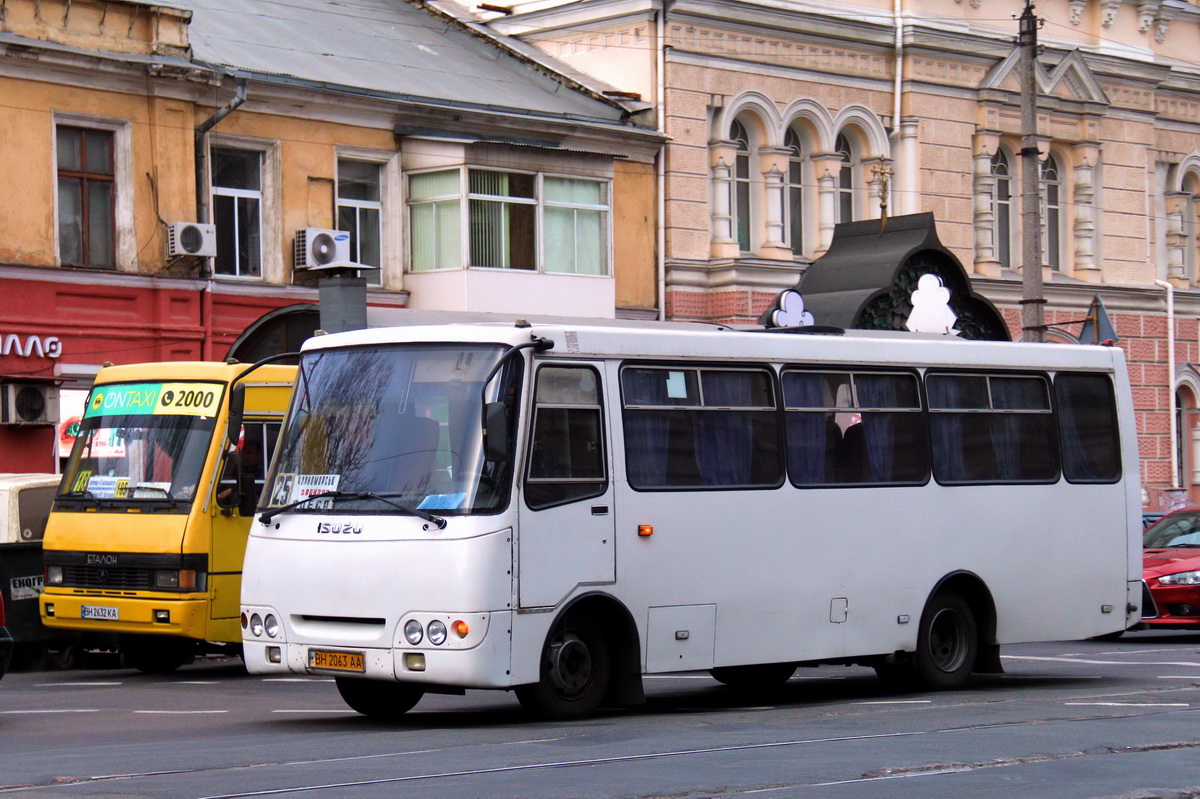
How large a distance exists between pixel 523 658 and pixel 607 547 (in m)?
1.05

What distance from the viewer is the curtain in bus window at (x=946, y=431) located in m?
15.2

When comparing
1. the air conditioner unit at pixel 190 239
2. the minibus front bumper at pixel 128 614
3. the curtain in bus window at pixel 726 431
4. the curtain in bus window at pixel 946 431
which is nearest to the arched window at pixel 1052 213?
the air conditioner unit at pixel 190 239

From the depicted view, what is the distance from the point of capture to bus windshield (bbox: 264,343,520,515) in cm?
1223

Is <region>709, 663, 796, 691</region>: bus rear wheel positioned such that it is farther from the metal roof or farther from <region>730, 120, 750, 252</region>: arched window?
<region>730, 120, 750, 252</region>: arched window

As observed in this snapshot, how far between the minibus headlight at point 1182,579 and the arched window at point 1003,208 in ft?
Result: 60.9

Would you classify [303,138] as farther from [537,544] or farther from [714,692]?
[537,544]

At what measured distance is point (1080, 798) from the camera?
8984 millimetres

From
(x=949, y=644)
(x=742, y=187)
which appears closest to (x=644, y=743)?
(x=949, y=644)

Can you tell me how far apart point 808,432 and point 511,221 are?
1813 centimetres

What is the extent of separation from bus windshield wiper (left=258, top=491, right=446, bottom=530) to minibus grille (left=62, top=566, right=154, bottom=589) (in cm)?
493

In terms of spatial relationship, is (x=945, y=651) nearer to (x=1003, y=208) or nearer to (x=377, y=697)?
(x=377, y=697)

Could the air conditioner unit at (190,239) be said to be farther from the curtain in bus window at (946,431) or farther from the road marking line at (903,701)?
the road marking line at (903,701)

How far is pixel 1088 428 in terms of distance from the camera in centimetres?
1648

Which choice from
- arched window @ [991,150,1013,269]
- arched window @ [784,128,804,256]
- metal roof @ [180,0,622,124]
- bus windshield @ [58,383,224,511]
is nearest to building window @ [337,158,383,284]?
metal roof @ [180,0,622,124]
